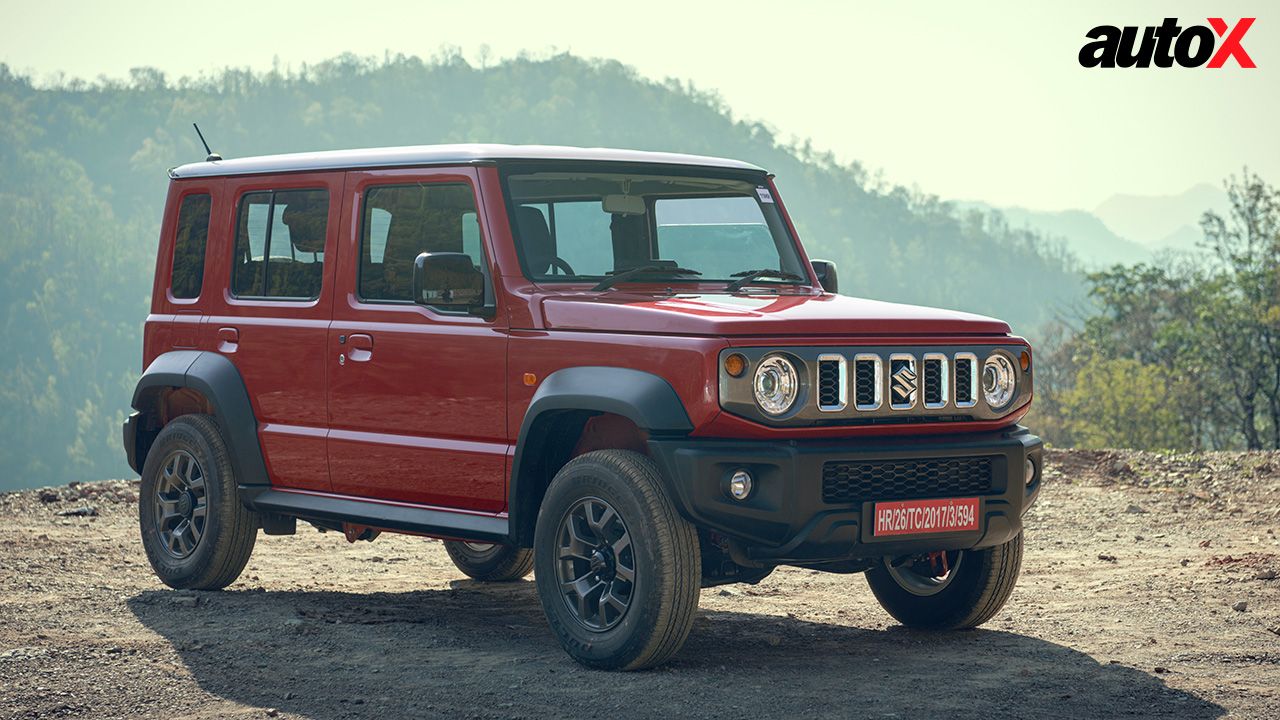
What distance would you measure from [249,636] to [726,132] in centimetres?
18461

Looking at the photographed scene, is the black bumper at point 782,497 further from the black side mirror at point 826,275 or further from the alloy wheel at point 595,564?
the black side mirror at point 826,275

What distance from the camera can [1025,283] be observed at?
557ft

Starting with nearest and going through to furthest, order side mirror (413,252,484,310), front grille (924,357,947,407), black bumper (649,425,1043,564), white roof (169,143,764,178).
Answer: black bumper (649,425,1043,564), front grille (924,357,947,407), side mirror (413,252,484,310), white roof (169,143,764,178)

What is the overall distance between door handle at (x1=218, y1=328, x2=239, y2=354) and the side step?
0.70 m

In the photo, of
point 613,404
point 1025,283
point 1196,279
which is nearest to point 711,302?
point 613,404

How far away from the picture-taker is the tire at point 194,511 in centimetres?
804

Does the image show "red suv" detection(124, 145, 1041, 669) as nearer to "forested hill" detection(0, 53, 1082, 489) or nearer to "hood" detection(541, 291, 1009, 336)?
"hood" detection(541, 291, 1009, 336)

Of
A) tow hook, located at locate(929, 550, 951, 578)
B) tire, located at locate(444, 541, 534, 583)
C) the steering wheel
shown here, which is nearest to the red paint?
the steering wheel

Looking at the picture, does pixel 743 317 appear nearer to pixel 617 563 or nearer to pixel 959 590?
pixel 617 563

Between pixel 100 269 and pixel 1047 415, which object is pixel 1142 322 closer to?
pixel 1047 415

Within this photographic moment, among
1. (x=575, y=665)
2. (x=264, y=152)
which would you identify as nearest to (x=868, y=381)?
(x=575, y=665)

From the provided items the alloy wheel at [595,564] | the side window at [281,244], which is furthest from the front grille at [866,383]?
the side window at [281,244]

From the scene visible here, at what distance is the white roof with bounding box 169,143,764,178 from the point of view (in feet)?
22.6

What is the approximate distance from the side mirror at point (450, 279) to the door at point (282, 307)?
94 centimetres
